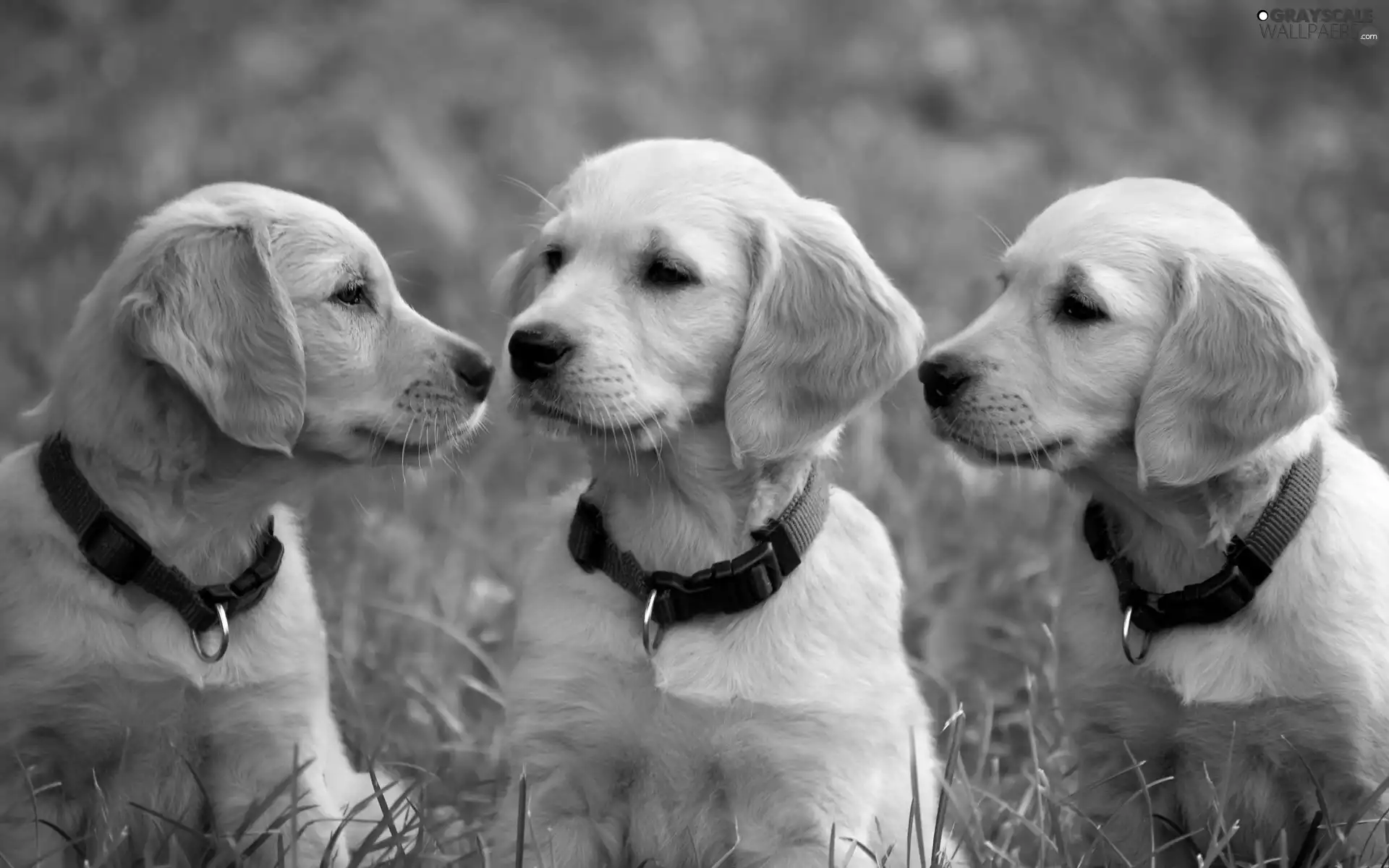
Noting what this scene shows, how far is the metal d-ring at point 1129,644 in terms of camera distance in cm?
370

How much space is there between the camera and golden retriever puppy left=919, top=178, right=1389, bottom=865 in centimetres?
356

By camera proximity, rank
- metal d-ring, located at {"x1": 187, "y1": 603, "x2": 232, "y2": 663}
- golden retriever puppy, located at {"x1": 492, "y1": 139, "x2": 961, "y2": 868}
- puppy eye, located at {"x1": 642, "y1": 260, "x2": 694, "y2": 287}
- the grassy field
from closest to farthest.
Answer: golden retriever puppy, located at {"x1": 492, "y1": 139, "x2": 961, "y2": 868}, metal d-ring, located at {"x1": 187, "y1": 603, "x2": 232, "y2": 663}, puppy eye, located at {"x1": 642, "y1": 260, "x2": 694, "y2": 287}, the grassy field

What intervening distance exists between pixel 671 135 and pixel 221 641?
6263 millimetres

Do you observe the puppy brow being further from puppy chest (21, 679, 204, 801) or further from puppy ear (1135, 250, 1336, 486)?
puppy chest (21, 679, 204, 801)

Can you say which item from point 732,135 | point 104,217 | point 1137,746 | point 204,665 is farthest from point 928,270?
point 204,665

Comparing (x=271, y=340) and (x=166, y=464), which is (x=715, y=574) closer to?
(x=271, y=340)

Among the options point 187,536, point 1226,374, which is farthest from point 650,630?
point 1226,374

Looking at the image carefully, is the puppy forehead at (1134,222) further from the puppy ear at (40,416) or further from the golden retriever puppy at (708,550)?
the puppy ear at (40,416)

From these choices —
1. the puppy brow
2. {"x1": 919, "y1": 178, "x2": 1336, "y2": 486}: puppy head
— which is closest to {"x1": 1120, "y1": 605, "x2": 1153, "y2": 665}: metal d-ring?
{"x1": 919, "y1": 178, "x2": 1336, "y2": 486}: puppy head

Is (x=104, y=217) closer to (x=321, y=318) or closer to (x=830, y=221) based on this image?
(x=321, y=318)

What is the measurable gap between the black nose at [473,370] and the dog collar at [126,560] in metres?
0.64

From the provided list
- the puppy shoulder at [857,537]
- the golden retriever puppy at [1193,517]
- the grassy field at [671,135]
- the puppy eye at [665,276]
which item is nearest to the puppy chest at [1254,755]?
the golden retriever puppy at [1193,517]

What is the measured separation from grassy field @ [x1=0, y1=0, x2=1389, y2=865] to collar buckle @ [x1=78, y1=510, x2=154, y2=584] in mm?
839

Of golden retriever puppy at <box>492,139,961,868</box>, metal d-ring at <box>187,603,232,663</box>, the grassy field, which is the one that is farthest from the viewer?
the grassy field
